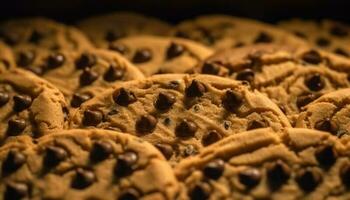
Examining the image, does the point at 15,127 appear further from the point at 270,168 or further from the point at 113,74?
the point at 270,168

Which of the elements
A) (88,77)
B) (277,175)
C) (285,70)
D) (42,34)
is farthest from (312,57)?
(42,34)

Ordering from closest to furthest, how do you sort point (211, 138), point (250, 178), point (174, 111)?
point (250, 178)
point (211, 138)
point (174, 111)

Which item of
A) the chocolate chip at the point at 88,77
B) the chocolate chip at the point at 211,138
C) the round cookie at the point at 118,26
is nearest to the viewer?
the chocolate chip at the point at 211,138

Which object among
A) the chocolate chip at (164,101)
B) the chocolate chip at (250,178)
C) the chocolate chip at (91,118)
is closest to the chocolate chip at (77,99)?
the chocolate chip at (91,118)

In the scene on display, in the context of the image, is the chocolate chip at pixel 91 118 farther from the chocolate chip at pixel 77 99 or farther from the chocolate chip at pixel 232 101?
the chocolate chip at pixel 232 101

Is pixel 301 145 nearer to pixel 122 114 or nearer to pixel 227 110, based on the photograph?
pixel 227 110

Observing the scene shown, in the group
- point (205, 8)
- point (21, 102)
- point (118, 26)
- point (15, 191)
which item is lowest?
point (15, 191)
